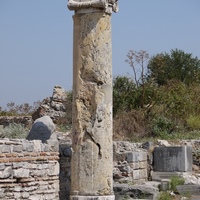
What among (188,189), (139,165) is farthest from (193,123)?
(188,189)

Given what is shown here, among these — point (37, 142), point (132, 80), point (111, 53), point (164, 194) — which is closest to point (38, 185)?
point (37, 142)

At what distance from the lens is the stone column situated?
10.2 metres

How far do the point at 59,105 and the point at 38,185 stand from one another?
52.8 feet

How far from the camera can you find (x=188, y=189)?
53.2 ft

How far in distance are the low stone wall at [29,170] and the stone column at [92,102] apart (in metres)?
0.42

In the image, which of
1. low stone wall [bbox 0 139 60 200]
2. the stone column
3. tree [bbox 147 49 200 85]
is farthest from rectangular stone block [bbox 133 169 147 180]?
tree [bbox 147 49 200 85]

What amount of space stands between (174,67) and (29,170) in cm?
3064

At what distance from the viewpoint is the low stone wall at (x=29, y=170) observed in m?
9.52

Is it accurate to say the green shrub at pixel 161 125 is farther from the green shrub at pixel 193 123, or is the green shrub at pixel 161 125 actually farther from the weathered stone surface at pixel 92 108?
the weathered stone surface at pixel 92 108

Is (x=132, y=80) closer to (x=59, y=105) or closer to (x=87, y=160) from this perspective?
(x=59, y=105)

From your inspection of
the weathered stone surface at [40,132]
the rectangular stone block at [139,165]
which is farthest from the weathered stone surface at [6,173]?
the rectangular stone block at [139,165]

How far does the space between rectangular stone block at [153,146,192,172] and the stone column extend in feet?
28.4

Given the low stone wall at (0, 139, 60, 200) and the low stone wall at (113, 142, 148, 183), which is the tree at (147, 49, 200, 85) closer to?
the low stone wall at (113, 142, 148, 183)

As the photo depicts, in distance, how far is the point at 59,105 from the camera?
26.2m
